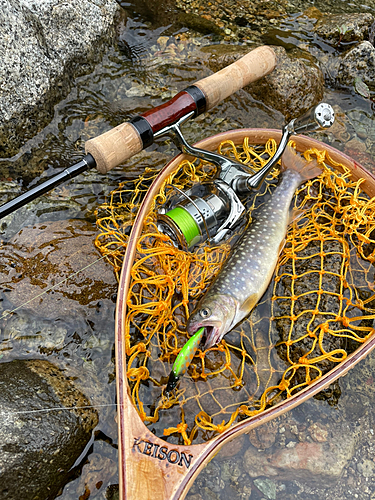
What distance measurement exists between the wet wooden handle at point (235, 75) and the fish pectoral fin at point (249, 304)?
1.50 meters

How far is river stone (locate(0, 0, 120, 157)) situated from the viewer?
10.6 feet

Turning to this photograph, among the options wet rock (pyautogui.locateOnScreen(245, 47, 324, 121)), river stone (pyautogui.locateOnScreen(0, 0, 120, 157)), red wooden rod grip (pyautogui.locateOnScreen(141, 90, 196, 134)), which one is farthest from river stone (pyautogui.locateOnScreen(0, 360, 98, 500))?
wet rock (pyautogui.locateOnScreen(245, 47, 324, 121))

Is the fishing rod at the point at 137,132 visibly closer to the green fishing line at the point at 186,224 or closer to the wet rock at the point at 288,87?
the green fishing line at the point at 186,224

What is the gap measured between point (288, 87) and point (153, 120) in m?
1.97

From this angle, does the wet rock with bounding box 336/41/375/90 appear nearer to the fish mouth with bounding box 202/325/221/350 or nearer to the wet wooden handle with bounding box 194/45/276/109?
the wet wooden handle with bounding box 194/45/276/109

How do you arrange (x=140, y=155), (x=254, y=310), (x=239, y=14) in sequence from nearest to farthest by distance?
1. (x=254, y=310)
2. (x=140, y=155)
3. (x=239, y=14)

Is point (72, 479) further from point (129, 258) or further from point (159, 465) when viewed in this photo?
point (129, 258)

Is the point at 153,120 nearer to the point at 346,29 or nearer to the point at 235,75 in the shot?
the point at 235,75

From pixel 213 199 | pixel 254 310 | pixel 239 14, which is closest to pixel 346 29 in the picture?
pixel 239 14

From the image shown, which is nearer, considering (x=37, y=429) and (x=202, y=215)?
(x=37, y=429)

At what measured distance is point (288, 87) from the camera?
155 inches

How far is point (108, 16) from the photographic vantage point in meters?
4.04

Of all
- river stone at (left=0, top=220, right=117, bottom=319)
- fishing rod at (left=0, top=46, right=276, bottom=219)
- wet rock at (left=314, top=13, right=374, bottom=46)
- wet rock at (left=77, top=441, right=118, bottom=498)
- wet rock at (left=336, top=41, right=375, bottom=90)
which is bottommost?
wet rock at (left=77, top=441, right=118, bottom=498)

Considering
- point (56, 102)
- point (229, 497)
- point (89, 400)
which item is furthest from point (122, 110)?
point (229, 497)
